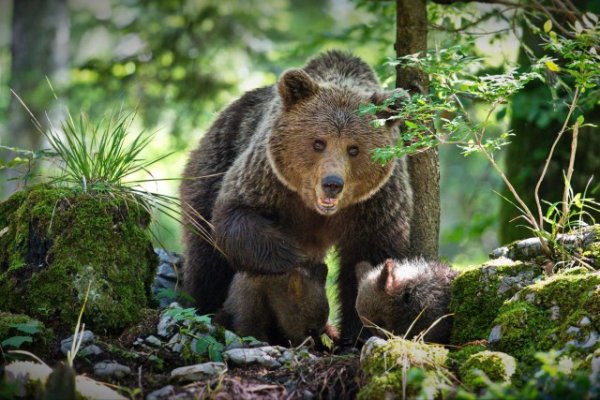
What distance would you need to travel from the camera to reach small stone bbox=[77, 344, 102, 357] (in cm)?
493

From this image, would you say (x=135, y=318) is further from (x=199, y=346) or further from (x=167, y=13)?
(x=167, y=13)

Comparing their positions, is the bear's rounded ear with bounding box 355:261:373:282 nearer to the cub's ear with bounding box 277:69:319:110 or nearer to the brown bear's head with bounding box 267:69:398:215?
the brown bear's head with bounding box 267:69:398:215

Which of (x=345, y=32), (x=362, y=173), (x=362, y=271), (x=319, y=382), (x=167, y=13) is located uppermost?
(x=167, y=13)

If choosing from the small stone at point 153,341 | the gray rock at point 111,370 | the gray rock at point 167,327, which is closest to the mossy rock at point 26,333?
the gray rock at point 111,370

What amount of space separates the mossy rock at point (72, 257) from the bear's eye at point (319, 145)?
5.20ft

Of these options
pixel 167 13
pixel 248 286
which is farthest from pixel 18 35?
pixel 248 286

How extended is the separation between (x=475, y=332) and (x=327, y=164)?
1.85m

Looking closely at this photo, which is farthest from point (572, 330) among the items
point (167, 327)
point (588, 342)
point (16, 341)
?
point (16, 341)

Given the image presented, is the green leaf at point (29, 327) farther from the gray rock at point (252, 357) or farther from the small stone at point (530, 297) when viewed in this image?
the small stone at point (530, 297)

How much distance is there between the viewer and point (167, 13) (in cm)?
1423

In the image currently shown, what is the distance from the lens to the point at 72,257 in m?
5.57

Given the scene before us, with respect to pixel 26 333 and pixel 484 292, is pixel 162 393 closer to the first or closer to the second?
pixel 26 333

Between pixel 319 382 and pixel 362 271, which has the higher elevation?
pixel 362 271

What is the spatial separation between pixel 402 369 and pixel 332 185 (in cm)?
220
